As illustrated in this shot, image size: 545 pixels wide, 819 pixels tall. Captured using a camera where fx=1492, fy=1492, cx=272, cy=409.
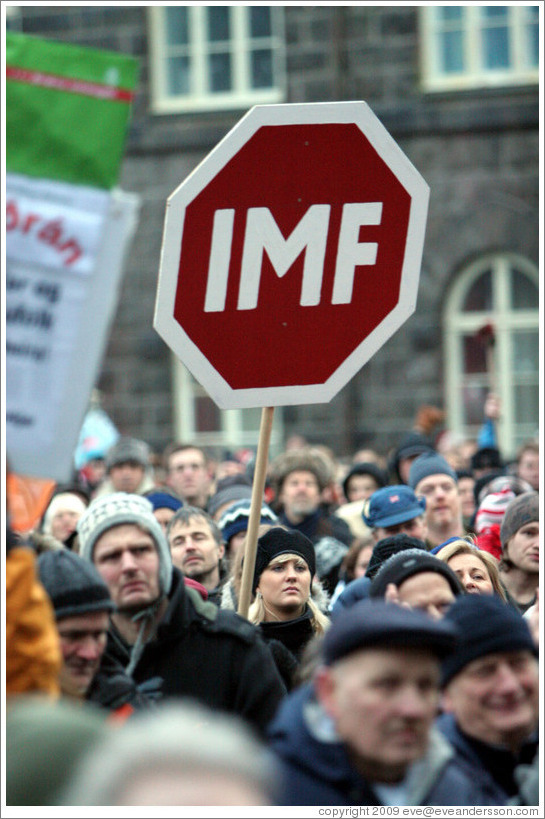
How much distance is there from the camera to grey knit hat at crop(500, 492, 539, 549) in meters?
5.39

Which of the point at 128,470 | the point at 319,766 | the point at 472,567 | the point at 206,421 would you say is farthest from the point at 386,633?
Answer: the point at 206,421

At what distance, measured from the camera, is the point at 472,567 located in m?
4.93

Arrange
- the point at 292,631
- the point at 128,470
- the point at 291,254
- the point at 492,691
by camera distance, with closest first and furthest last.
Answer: the point at 492,691, the point at 291,254, the point at 292,631, the point at 128,470

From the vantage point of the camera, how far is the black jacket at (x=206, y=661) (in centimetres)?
360

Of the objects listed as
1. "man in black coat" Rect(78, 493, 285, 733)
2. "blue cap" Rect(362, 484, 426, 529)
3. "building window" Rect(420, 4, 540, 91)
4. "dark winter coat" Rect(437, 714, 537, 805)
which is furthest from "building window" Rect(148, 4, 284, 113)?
"dark winter coat" Rect(437, 714, 537, 805)

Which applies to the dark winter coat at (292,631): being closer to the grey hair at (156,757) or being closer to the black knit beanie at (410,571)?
the black knit beanie at (410,571)

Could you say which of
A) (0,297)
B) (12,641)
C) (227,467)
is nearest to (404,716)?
(12,641)

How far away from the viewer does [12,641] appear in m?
2.73

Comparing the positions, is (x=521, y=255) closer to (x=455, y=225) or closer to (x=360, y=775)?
(x=455, y=225)

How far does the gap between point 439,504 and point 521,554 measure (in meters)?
1.58

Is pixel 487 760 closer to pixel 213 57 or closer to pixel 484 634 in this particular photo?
pixel 484 634

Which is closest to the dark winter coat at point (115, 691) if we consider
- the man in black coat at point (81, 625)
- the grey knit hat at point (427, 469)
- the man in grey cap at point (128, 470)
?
the man in black coat at point (81, 625)

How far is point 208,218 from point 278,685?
45.9 inches

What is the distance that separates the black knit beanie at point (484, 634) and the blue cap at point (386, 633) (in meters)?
0.41
